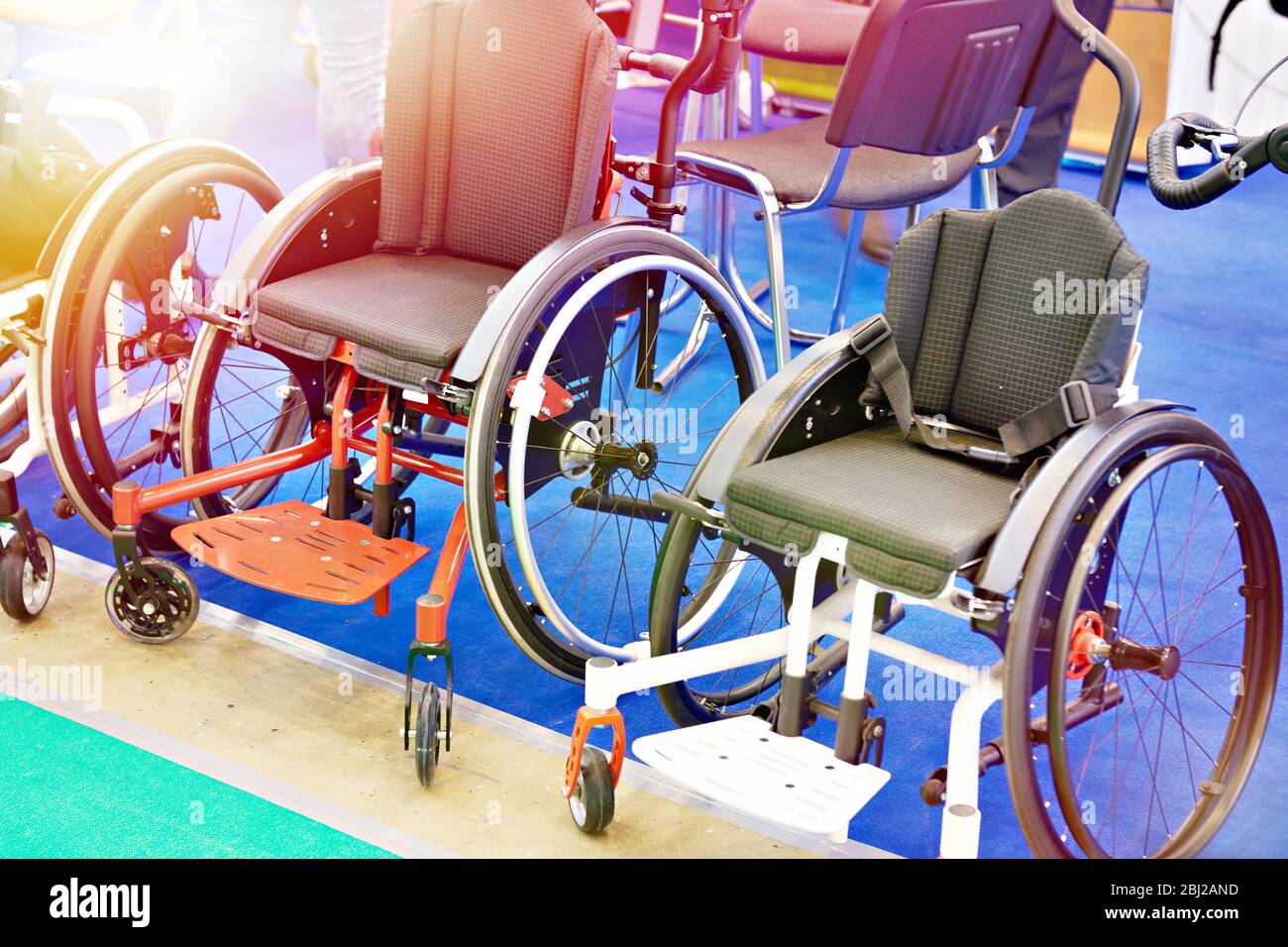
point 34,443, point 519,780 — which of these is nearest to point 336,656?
point 519,780

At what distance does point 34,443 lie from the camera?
8.63ft

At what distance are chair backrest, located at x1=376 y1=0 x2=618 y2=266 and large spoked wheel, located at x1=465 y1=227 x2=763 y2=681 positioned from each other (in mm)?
174

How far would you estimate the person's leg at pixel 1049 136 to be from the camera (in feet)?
13.5

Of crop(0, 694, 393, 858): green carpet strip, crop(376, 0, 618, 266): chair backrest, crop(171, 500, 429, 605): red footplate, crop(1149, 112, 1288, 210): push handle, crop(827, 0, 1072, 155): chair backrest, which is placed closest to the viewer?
crop(1149, 112, 1288, 210): push handle

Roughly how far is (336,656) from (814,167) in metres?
1.48

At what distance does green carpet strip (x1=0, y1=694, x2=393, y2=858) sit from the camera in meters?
2.09

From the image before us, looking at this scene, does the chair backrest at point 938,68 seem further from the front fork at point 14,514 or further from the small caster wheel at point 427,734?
the front fork at point 14,514

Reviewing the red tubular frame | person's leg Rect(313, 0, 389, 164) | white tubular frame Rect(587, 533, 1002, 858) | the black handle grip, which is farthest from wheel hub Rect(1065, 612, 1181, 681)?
person's leg Rect(313, 0, 389, 164)

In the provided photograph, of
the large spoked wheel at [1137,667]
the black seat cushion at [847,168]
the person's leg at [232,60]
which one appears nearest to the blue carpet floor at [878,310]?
the large spoked wheel at [1137,667]

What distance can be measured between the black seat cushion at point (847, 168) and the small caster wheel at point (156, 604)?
4.69ft

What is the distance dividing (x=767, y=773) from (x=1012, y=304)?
0.73 metres

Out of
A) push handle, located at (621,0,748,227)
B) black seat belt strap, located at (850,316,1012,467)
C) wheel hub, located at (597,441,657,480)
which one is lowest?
wheel hub, located at (597,441,657,480)

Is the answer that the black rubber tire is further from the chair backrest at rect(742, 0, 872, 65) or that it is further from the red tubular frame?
the chair backrest at rect(742, 0, 872, 65)

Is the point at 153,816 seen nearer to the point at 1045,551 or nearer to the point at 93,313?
the point at 93,313
